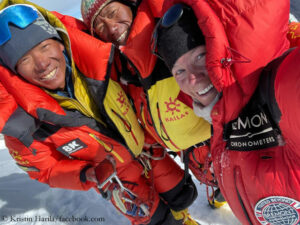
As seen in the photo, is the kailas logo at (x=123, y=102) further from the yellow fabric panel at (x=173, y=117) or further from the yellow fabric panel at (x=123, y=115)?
the yellow fabric panel at (x=173, y=117)

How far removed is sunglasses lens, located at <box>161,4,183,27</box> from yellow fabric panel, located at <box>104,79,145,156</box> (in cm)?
73

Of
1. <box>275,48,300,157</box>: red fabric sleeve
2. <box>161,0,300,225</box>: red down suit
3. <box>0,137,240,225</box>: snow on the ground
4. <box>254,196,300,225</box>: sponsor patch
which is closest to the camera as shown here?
<box>275,48,300,157</box>: red fabric sleeve

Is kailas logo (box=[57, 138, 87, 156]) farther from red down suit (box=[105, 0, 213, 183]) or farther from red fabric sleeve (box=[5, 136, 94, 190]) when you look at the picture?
red down suit (box=[105, 0, 213, 183])

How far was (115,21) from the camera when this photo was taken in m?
A: 1.39

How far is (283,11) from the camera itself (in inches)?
28.4

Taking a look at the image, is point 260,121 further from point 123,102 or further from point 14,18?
point 14,18

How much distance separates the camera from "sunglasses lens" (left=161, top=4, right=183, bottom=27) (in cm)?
85

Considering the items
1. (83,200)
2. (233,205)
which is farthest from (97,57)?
(83,200)

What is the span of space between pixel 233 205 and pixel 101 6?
151 cm

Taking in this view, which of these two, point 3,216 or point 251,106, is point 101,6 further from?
point 3,216

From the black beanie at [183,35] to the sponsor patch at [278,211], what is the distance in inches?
28.7

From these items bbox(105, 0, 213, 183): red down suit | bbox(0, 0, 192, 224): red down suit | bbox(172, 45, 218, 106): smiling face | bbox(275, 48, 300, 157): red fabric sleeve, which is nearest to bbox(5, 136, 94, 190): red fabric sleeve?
bbox(0, 0, 192, 224): red down suit

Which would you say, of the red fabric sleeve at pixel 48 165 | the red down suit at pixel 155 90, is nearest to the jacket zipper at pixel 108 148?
the red fabric sleeve at pixel 48 165

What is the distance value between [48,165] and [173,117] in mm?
1072
